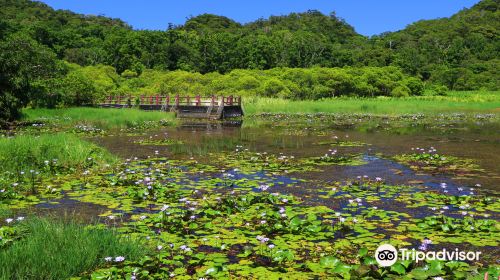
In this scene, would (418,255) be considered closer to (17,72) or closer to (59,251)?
(59,251)

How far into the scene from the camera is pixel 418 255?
4.93m

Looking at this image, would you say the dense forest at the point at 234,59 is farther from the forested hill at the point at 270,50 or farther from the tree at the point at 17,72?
the forested hill at the point at 270,50

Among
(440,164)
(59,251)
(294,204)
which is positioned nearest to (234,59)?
(440,164)

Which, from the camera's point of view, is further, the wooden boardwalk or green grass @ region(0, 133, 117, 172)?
the wooden boardwalk

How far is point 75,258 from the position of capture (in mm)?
4559

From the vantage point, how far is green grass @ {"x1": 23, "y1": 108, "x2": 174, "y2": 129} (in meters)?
25.2

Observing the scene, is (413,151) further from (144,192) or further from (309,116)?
(309,116)

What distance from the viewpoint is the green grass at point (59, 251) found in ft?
14.2

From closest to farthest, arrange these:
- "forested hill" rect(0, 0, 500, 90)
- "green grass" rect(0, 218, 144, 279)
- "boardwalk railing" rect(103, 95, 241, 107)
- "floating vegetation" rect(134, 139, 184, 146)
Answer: "green grass" rect(0, 218, 144, 279) < "floating vegetation" rect(134, 139, 184, 146) < "boardwalk railing" rect(103, 95, 241, 107) < "forested hill" rect(0, 0, 500, 90)

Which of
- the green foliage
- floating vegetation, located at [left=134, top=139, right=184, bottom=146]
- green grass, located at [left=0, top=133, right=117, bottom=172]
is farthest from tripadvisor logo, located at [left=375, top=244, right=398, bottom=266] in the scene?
floating vegetation, located at [left=134, top=139, right=184, bottom=146]

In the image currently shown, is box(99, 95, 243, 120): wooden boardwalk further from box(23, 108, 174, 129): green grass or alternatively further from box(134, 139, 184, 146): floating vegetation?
box(134, 139, 184, 146): floating vegetation

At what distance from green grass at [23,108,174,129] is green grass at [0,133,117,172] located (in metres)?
12.8

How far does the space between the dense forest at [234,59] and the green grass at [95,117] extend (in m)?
1.40

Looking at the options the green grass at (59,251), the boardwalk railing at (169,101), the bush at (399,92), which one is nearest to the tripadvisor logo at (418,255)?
the green grass at (59,251)
